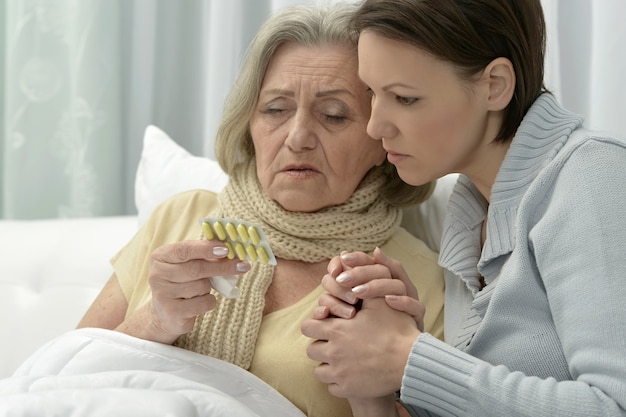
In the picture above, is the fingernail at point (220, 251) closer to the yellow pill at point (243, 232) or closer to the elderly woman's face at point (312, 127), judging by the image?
the yellow pill at point (243, 232)

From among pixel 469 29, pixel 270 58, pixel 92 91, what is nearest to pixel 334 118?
pixel 270 58

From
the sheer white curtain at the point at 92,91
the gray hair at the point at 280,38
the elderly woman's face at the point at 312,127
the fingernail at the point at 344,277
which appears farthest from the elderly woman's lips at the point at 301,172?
the sheer white curtain at the point at 92,91

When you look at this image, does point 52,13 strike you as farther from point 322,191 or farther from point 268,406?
point 268,406

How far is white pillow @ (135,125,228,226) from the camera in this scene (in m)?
1.85

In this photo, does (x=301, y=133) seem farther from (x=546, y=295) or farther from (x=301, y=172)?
(x=546, y=295)

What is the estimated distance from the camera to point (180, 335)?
141 centimetres

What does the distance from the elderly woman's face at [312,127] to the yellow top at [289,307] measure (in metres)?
0.16

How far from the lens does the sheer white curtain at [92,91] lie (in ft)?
7.99

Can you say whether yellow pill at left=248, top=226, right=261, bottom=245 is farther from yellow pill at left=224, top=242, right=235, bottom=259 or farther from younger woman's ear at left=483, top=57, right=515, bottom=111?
younger woman's ear at left=483, top=57, right=515, bottom=111

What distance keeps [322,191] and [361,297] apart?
0.96 feet

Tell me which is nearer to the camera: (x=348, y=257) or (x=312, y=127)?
(x=348, y=257)

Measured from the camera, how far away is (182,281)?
4.23ft

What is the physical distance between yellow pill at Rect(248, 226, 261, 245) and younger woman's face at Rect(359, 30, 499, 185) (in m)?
0.25

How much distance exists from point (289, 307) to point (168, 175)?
549mm
